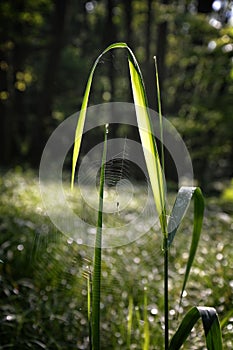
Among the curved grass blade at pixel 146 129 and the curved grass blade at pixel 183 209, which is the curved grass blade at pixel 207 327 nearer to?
the curved grass blade at pixel 183 209

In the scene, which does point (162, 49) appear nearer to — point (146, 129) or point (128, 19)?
point (128, 19)

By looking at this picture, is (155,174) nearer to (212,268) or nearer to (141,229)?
(212,268)

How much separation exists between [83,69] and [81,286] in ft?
45.7

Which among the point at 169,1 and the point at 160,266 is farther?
the point at 169,1

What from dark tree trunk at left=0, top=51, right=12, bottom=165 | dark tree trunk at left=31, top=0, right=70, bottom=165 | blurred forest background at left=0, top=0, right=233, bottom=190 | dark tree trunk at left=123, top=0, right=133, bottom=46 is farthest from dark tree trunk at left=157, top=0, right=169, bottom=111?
dark tree trunk at left=0, top=51, right=12, bottom=165

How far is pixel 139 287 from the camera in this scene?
10.1 feet

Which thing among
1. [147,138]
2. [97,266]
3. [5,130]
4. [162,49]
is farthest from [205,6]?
[97,266]

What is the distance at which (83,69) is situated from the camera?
16.2 m

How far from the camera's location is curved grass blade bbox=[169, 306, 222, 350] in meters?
1.31

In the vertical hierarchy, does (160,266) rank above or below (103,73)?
below

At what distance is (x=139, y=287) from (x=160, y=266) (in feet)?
2.12

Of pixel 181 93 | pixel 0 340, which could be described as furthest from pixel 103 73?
pixel 0 340

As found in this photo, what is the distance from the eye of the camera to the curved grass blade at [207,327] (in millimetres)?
1313

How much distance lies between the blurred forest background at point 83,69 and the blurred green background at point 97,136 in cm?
4
